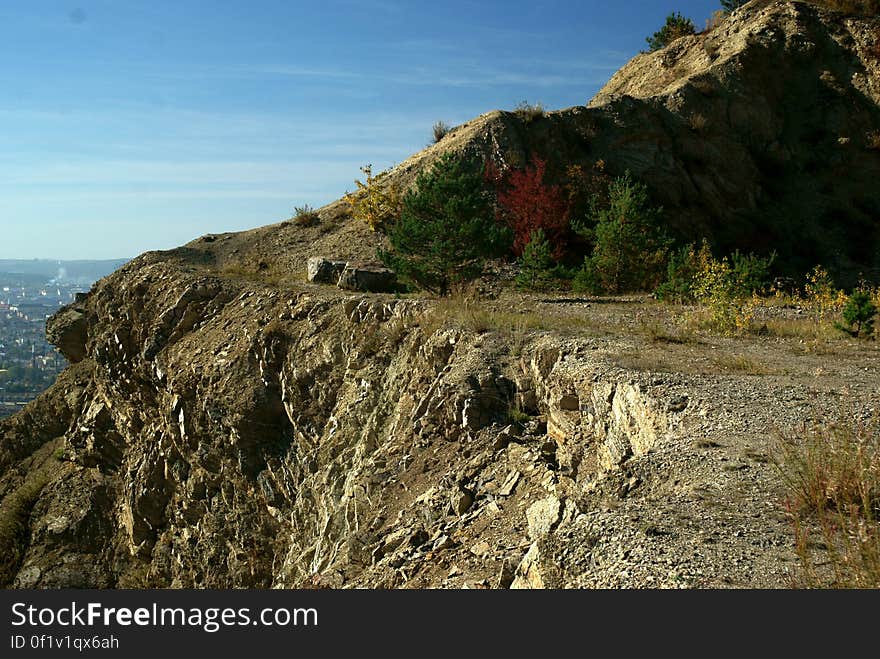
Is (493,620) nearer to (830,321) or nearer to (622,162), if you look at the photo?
(830,321)

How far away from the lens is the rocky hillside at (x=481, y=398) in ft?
19.2

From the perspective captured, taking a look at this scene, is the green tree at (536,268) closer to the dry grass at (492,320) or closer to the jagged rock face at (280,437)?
the dry grass at (492,320)

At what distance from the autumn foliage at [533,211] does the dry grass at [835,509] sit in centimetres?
1442

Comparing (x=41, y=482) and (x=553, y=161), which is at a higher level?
(x=553, y=161)

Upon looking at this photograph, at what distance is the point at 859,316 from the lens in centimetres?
1057

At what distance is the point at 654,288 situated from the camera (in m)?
16.3

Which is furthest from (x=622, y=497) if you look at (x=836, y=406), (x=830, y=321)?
(x=830, y=321)

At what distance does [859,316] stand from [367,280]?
9.93 meters

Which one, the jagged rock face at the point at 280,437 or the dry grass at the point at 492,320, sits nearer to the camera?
the jagged rock face at the point at 280,437

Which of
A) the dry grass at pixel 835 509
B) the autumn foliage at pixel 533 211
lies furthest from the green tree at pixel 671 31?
the dry grass at pixel 835 509

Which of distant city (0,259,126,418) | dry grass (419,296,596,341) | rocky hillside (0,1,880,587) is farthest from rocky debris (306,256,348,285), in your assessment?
distant city (0,259,126,418)

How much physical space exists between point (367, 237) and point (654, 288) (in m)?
9.05

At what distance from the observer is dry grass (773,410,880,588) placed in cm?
374

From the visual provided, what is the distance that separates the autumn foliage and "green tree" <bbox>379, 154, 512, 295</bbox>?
4.81m
